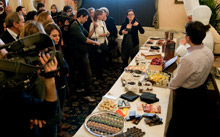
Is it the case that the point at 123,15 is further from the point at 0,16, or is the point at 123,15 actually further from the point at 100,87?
the point at 0,16

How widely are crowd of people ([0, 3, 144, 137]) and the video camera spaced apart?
0.02 m

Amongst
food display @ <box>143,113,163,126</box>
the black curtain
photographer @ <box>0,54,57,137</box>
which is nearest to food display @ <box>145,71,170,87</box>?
food display @ <box>143,113,163,126</box>

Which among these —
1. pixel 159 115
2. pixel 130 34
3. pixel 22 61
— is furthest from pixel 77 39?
pixel 22 61

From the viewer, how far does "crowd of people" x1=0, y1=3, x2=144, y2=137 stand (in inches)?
37.6

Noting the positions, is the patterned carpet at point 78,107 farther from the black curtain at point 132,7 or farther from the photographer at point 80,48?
the black curtain at point 132,7

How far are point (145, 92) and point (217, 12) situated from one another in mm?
3622

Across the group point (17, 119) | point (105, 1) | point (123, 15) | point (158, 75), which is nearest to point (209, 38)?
point (158, 75)

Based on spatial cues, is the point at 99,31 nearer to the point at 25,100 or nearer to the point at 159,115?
the point at 159,115

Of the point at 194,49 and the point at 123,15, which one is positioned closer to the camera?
the point at 194,49

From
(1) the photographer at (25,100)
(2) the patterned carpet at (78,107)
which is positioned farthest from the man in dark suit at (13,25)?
(1) the photographer at (25,100)

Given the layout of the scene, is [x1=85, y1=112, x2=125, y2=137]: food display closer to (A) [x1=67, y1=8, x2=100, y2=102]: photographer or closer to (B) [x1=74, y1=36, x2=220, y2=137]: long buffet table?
(B) [x1=74, y1=36, x2=220, y2=137]: long buffet table

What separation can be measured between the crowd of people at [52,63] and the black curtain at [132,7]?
3.92 ft

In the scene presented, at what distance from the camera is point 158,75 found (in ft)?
7.50

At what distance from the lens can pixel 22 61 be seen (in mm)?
945
